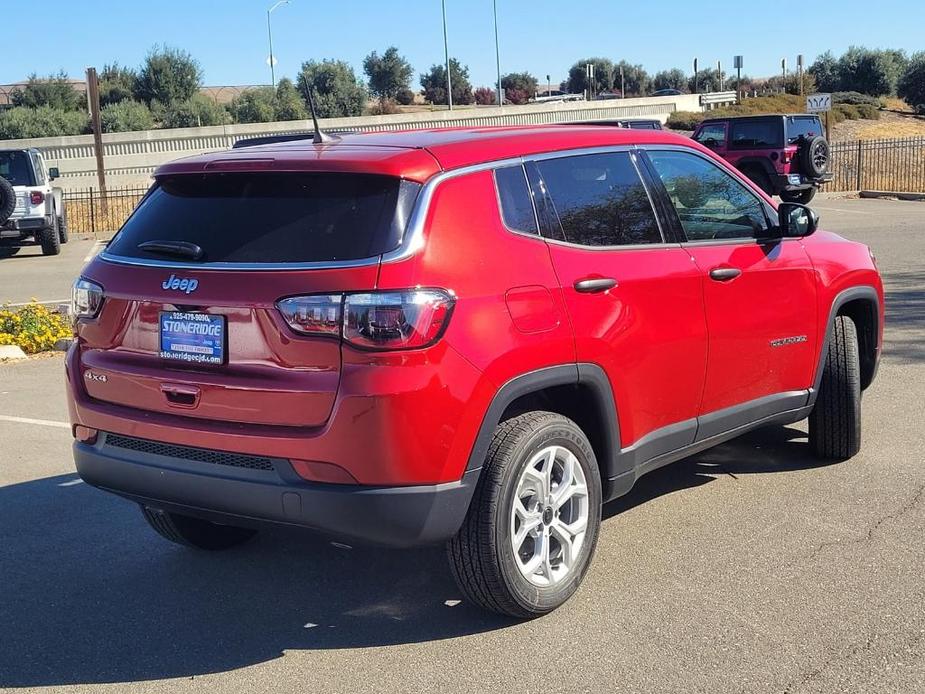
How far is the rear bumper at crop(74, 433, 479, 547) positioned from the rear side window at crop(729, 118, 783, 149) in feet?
70.5

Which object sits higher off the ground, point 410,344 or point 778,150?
point 778,150

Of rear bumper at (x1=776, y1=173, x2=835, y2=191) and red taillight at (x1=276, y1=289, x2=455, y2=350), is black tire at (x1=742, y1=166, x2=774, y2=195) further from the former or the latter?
red taillight at (x1=276, y1=289, x2=455, y2=350)

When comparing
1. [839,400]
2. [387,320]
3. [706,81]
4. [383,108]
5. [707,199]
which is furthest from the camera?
[706,81]

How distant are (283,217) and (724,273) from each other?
211 cm

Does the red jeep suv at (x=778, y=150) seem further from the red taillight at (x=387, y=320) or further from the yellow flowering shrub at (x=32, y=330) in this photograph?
the red taillight at (x=387, y=320)

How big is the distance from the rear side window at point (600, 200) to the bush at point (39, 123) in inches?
1883

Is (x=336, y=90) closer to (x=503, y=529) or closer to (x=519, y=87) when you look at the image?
(x=519, y=87)

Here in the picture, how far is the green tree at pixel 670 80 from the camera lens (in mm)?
109688

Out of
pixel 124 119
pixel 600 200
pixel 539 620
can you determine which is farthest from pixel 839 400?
pixel 124 119

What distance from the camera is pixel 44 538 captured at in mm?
5270

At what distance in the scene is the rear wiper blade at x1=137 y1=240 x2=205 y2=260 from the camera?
3.94 m

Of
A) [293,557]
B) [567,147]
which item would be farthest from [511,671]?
[567,147]

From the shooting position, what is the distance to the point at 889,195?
1048 inches

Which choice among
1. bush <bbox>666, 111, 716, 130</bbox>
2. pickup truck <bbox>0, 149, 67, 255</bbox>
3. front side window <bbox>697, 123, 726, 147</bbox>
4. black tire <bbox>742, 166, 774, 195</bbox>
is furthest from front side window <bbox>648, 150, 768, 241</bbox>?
bush <bbox>666, 111, 716, 130</bbox>
